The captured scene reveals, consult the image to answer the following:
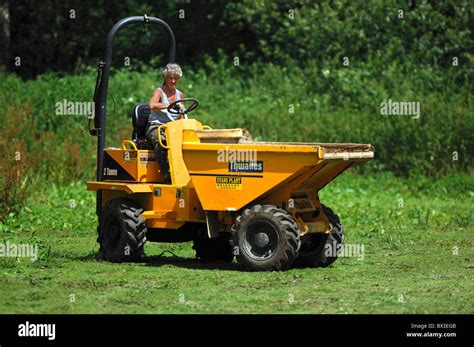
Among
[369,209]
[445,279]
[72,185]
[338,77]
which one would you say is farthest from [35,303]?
[338,77]

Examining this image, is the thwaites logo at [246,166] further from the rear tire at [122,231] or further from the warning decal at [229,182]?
the rear tire at [122,231]

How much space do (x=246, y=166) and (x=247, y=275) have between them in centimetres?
115

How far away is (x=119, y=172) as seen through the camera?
43.9 ft

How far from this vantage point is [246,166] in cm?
1214

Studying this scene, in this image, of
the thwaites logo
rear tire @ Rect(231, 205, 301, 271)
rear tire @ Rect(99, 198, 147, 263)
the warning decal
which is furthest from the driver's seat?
rear tire @ Rect(231, 205, 301, 271)

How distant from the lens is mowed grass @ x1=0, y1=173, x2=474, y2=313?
9922 mm

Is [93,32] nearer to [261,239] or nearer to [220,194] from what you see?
[220,194]

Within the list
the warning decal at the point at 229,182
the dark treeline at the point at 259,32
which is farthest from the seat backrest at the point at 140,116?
the dark treeline at the point at 259,32

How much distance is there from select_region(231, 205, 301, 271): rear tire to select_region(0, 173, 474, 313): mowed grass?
180 millimetres

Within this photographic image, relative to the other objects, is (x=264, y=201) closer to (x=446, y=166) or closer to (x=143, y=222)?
(x=143, y=222)

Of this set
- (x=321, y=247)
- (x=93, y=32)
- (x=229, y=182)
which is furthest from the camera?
(x=93, y=32)

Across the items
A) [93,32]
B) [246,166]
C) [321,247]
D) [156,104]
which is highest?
[93,32]

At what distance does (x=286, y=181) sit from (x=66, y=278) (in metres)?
2.45

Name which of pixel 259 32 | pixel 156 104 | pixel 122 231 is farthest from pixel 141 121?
pixel 259 32
